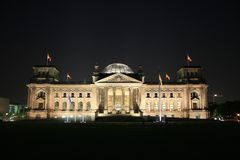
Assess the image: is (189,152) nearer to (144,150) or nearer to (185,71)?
(144,150)

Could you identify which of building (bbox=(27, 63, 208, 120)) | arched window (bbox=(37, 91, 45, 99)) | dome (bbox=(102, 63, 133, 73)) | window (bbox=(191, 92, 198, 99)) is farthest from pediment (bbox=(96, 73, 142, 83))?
window (bbox=(191, 92, 198, 99))

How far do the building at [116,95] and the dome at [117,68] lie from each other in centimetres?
451

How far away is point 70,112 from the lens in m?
106

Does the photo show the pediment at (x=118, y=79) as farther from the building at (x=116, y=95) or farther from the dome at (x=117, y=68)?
the dome at (x=117, y=68)

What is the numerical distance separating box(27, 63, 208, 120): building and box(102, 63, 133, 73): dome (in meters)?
4.51

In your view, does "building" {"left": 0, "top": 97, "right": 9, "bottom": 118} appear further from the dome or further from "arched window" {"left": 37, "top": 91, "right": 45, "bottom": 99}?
the dome

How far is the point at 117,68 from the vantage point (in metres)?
114

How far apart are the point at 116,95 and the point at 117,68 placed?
13434 mm

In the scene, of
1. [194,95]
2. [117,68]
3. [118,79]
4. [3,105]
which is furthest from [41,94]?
[3,105]

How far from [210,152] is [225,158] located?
202 centimetres

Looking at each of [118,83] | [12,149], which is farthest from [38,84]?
[12,149]

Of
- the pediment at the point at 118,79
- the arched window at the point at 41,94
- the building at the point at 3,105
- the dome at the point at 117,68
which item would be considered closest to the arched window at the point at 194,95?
the pediment at the point at 118,79

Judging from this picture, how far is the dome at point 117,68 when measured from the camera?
112938mm

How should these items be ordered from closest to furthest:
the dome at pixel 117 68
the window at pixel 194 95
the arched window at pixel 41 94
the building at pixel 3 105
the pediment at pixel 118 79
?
the pediment at pixel 118 79, the arched window at pixel 41 94, the window at pixel 194 95, the dome at pixel 117 68, the building at pixel 3 105
